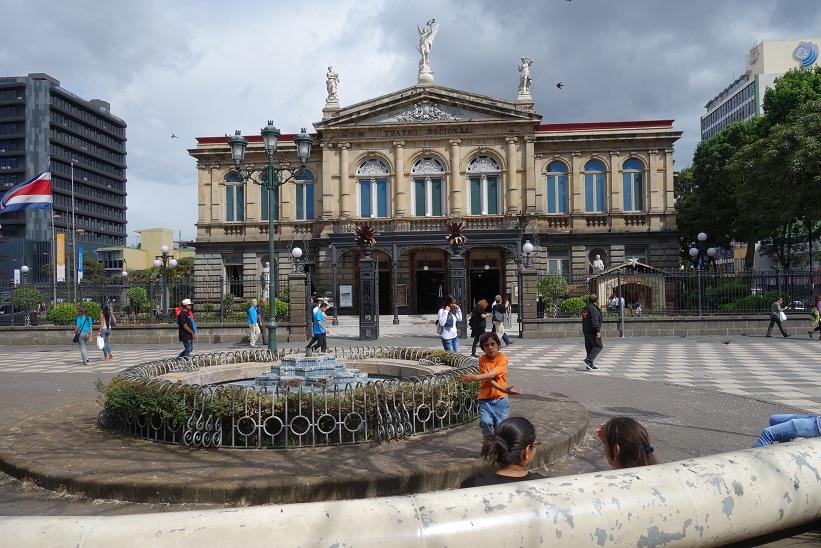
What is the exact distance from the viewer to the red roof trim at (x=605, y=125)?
38.8 m

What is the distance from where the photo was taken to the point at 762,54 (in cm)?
7025

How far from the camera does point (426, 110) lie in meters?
38.5

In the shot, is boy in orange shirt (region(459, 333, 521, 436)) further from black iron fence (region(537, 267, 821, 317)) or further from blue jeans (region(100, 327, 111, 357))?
black iron fence (region(537, 267, 821, 317))

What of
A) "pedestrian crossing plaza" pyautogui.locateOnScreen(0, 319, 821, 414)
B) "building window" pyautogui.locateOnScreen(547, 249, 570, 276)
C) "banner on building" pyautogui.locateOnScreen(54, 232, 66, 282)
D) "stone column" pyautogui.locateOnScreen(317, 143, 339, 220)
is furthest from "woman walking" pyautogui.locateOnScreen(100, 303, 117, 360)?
"building window" pyautogui.locateOnScreen(547, 249, 570, 276)

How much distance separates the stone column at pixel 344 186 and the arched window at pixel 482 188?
7.32 metres

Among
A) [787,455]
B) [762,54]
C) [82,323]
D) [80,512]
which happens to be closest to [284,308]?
[82,323]

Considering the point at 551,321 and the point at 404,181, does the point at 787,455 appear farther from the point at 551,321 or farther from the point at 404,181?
the point at 404,181

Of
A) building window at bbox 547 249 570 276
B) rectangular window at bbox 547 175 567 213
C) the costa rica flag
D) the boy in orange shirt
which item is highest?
rectangular window at bbox 547 175 567 213

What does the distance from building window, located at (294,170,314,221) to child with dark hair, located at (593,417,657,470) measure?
38499 millimetres

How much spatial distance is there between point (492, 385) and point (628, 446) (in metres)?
3.11

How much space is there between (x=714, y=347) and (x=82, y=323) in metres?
17.9

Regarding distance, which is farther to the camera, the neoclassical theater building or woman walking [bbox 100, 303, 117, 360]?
the neoclassical theater building

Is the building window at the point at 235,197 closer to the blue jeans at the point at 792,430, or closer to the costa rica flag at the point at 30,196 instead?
the costa rica flag at the point at 30,196

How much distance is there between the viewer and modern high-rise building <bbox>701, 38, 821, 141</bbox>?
6775 cm
